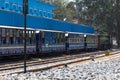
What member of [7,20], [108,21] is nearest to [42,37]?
[7,20]

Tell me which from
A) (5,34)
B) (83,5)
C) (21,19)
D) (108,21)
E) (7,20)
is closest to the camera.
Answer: (5,34)

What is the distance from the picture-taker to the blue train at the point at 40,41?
2627 cm

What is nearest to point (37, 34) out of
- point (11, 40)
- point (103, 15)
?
point (11, 40)

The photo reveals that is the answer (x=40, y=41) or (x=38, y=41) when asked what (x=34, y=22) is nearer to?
(x=40, y=41)

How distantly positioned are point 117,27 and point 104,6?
18.2 feet

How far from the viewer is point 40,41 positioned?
3247cm

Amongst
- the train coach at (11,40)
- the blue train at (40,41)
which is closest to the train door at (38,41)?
the blue train at (40,41)

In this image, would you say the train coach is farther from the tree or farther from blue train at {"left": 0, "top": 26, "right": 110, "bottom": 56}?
the tree

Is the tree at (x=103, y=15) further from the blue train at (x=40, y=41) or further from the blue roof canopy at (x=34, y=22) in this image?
the blue train at (x=40, y=41)

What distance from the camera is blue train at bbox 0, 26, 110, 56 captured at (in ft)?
86.2

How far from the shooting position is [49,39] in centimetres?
3447

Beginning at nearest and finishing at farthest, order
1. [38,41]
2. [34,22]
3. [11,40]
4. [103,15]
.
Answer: [11,40], [38,41], [34,22], [103,15]

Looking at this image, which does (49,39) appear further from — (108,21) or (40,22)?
(108,21)

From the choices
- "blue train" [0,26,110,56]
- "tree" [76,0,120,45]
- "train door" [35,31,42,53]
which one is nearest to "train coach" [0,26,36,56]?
"blue train" [0,26,110,56]
